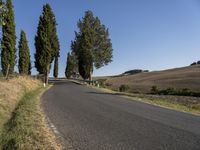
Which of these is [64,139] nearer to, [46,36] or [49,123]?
[49,123]

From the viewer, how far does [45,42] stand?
53.0m

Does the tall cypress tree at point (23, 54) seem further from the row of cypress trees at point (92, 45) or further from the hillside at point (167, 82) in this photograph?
the hillside at point (167, 82)

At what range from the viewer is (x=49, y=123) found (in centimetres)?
1192

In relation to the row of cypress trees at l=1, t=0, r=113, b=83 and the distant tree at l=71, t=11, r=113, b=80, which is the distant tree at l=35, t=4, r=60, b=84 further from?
the distant tree at l=71, t=11, r=113, b=80

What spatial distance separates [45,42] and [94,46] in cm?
1179

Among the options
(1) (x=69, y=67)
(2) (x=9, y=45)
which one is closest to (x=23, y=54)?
(2) (x=9, y=45)

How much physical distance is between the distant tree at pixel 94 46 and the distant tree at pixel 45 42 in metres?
6.96

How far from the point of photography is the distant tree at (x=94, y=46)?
2404 inches

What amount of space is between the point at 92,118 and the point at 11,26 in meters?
28.8

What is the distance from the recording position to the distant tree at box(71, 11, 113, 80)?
2404 inches

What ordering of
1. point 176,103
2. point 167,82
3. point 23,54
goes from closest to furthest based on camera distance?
point 176,103, point 23,54, point 167,82

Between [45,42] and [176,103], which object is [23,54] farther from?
[176,103]

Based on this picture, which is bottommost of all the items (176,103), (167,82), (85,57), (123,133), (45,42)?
(123,133)

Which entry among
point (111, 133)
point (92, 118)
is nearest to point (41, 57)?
point (92, 118)
